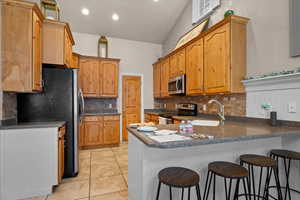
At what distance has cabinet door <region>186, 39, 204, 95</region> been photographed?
9.91 ft

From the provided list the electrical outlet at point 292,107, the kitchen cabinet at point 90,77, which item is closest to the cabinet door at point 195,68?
the electrical outlet at point 292,107

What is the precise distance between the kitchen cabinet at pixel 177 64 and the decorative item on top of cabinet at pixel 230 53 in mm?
1068

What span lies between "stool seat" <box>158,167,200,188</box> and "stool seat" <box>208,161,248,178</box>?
20 cm

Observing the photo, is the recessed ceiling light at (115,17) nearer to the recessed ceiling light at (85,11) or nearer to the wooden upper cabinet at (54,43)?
the recessed ceiling light at (85,11)

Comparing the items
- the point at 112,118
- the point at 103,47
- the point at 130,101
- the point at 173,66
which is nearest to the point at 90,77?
the point at 103,47

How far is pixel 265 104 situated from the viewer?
6.92 feet

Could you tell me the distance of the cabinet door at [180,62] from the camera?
142 inches

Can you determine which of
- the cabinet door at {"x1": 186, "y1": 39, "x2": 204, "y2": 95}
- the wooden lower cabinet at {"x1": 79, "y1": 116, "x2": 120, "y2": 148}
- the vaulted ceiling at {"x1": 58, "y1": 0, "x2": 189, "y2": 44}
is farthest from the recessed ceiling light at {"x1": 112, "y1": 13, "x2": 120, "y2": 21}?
the wooden lower cabinet at {"x1": 79, "y1": 116, "x2": 120, "y2": 148}

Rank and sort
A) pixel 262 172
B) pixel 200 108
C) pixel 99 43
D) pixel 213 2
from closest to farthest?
1. pixel 262 172
2. pixel 213 2
3. pixel 200 108
4. pixel 99 43

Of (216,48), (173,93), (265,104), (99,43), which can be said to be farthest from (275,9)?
(99,43)

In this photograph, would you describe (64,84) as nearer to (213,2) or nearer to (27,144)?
(27,144)

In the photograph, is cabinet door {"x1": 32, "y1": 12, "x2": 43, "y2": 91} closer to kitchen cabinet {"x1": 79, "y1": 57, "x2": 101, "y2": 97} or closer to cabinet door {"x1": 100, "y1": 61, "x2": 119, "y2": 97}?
kitchen cabinet {"x1": 79, "y1": 57, "x2": 101, "y2": 97}

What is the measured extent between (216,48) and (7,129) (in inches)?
127

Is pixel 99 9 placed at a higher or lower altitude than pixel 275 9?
higher
